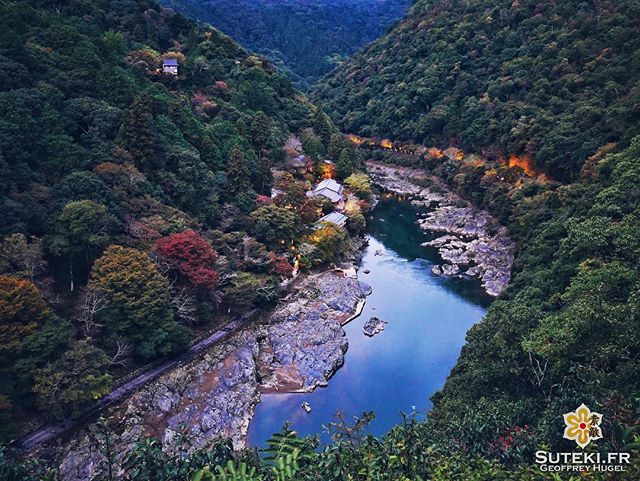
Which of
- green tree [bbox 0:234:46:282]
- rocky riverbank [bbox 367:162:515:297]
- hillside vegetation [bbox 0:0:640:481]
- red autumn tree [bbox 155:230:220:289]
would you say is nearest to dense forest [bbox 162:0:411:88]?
rocky riverbank [bbox 367:162:515:297]

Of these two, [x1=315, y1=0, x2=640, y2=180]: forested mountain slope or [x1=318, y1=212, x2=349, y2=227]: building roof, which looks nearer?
[x1=318, y1=212, x2=349, y2=227]: building roof

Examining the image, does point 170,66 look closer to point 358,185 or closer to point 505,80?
point 358,185

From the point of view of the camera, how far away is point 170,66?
41250 millimetres

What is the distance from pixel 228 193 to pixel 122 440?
60.0 feet

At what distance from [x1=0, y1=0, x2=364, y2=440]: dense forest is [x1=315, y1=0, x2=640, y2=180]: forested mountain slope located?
61.5ft

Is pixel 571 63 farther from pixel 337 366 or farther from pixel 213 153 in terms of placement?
pixel 337 366

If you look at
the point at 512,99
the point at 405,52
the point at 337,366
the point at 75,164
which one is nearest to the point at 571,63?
the point at 512,99

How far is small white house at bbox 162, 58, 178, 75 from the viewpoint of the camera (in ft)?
135

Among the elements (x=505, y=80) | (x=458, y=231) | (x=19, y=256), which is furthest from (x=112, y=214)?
(x=505, y=80)

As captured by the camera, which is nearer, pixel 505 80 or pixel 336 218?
pixel 336 218

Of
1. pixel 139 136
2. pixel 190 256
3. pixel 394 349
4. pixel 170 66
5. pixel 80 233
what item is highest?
pixel 170 66

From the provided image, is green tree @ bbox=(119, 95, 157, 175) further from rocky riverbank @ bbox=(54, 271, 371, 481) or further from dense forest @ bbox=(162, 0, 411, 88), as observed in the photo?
dense forest @ bbox=(162, 0, 411, 88)

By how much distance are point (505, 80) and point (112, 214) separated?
146 ft

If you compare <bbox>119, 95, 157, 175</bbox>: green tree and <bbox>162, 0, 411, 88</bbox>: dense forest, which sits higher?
<bbox>162, 0, 411, 88</bbox>: dense forest
